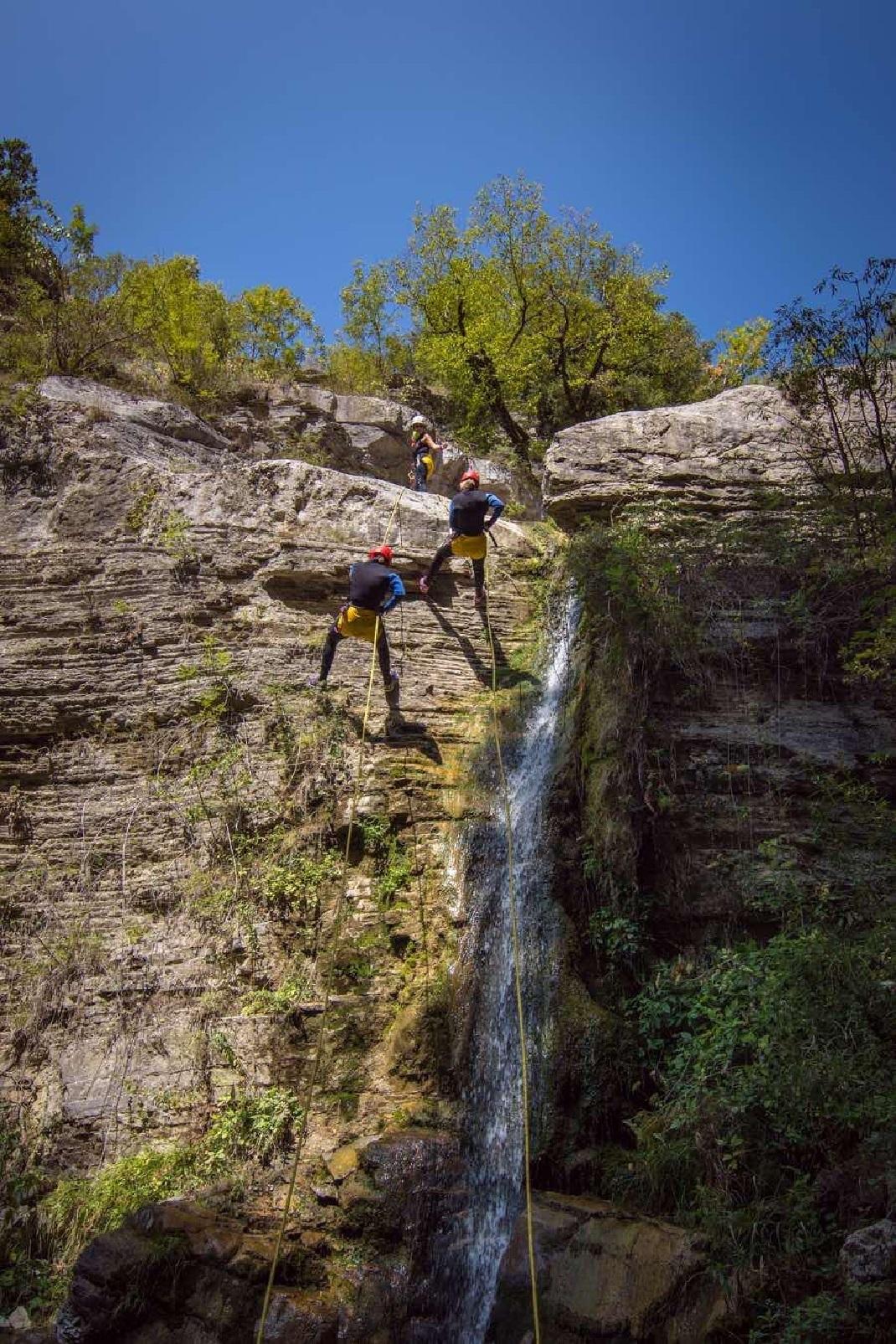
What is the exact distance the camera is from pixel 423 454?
14.8 metres

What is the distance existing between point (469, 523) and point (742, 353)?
12624 mm

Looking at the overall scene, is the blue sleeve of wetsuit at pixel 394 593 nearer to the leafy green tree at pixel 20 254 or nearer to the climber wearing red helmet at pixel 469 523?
the climber wearing red helmet at pixel 469 523

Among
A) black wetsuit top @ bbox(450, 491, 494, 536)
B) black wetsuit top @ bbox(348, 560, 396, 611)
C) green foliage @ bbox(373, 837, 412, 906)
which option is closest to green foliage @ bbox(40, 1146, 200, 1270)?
green foliage @ bbox(373, 837, 412, 906)

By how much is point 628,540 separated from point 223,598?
4.96m

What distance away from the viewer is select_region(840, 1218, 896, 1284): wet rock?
5332mm

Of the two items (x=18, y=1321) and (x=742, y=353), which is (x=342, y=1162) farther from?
(x=742, y=353)

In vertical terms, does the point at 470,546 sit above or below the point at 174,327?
below

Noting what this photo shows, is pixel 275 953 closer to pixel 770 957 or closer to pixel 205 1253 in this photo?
pixel 205 1253

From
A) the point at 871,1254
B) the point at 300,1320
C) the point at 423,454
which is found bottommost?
the point at 300,1320

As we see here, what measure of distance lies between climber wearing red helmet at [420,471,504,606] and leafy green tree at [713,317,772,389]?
986 centimetres

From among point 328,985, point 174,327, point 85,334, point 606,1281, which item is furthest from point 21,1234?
point 174,327

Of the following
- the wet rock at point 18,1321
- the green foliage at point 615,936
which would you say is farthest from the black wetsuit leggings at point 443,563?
the wet rock at point 18,1321

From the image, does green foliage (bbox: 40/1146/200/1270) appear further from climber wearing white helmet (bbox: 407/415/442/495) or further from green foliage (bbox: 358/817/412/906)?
climber wearing white helmet (bbox: 407/415/442/495)

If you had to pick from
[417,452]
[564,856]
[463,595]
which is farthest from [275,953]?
[417,452]
